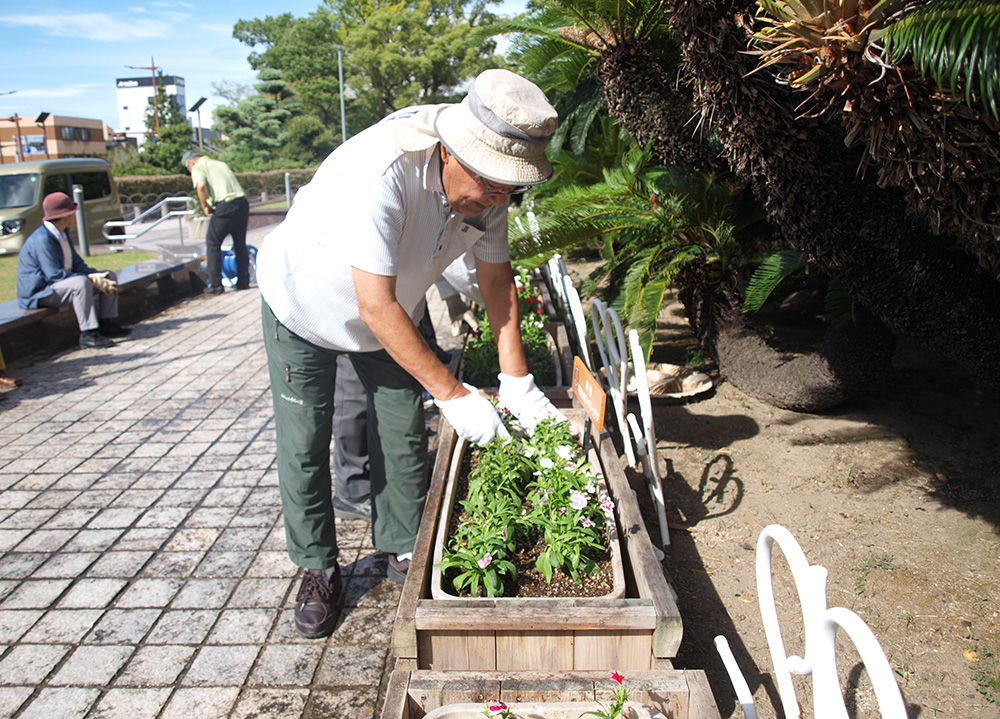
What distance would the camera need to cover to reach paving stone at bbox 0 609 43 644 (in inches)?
110

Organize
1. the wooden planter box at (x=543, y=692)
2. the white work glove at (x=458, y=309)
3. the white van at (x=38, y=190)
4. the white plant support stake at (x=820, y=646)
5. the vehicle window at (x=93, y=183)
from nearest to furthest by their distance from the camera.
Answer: the white plant support stake at (x=820, y=646)
the wooden planter box at (x=543, y=692)
the white work glove at (x=458, y=309)
the white van at (x=38, y=190)
the vehicle window at (x=93, y=183)

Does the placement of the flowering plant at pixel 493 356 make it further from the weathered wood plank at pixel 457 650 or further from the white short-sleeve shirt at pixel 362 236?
the weathered wood plank at pixel 457 650

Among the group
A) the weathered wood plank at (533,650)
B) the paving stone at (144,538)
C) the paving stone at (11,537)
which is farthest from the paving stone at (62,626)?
the weathered wood plank at (533,650)

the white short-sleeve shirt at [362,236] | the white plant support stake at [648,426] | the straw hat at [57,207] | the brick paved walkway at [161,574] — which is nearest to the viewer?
the white short-sleeve shirt at [362,236]

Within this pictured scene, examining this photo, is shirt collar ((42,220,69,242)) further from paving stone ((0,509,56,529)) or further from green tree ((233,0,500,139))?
green tree ((233,0,500,139))

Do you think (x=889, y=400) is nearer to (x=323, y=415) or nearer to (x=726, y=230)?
(x=726, y=230)

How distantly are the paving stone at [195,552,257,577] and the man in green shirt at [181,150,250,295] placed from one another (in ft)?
21.6

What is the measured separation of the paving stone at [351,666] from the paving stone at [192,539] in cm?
110

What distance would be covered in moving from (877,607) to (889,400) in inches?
89.3

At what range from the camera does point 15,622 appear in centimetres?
287

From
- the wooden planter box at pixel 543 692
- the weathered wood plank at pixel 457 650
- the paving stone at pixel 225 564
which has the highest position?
the wooden planter box at pixel 543 692

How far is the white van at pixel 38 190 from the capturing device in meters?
14.0

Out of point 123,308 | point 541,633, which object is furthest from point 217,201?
point 541,633

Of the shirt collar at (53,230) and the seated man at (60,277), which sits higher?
the shirt collar at (53,230)
